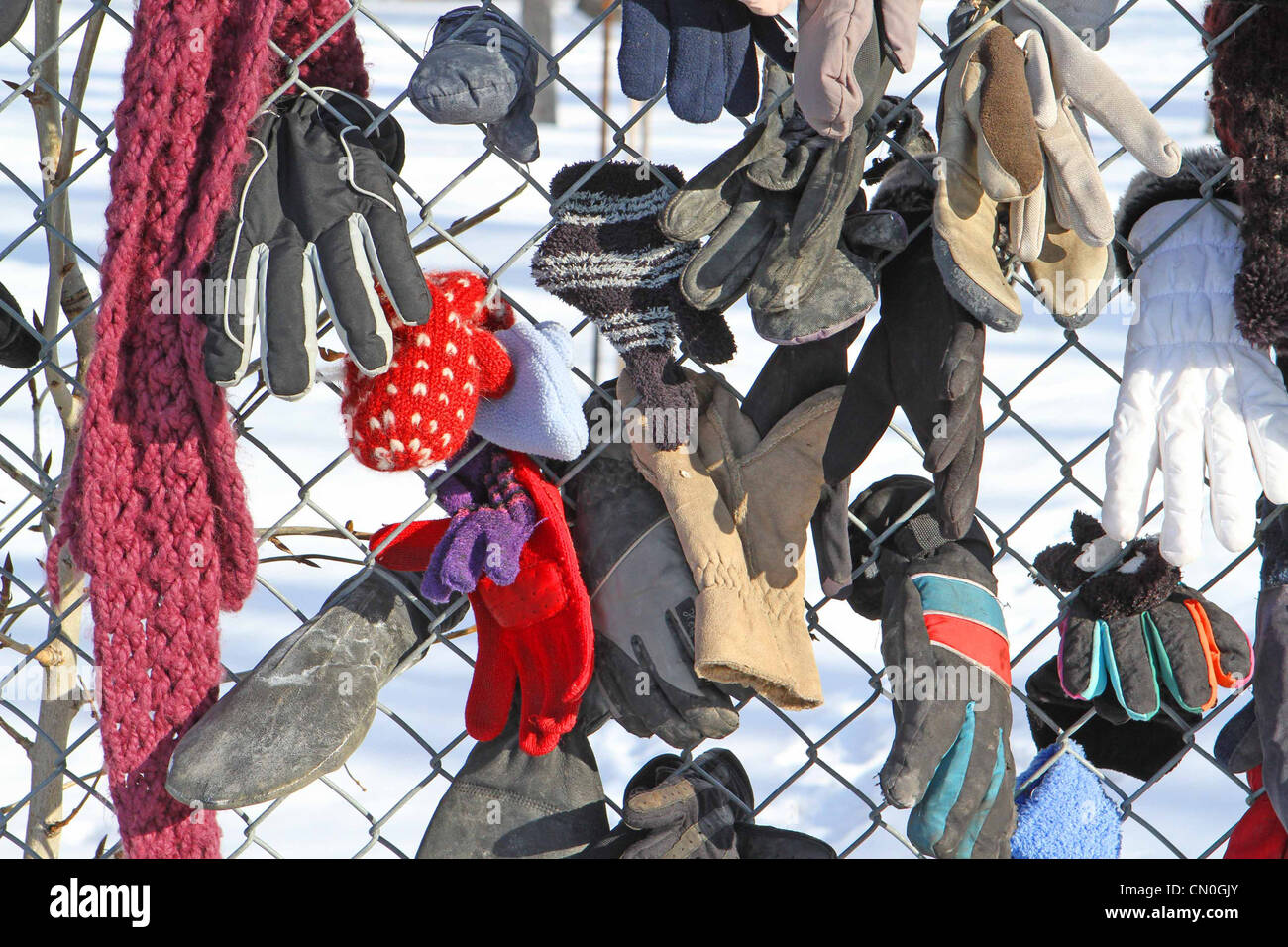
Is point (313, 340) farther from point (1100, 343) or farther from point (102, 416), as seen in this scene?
point (1100, 343)

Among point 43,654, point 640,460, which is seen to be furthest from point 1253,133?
point 43,654

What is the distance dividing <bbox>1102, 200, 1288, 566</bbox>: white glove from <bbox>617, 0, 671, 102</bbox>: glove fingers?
734 mm

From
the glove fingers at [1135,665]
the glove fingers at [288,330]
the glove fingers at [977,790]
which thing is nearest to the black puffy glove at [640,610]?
the glove fingers at [977,790]

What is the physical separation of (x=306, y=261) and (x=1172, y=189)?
1175 mm

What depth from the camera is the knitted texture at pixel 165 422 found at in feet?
5.15

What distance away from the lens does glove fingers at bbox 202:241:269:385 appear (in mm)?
1520

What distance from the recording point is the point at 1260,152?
158 centimetres

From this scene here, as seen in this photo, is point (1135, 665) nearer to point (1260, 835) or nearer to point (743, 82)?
point (1260, 835)

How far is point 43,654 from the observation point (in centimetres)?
230

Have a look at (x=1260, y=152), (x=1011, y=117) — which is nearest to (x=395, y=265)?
(x=1011, y=117)

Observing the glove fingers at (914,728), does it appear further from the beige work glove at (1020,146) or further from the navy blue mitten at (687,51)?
the navy blue mitten at (687,51)

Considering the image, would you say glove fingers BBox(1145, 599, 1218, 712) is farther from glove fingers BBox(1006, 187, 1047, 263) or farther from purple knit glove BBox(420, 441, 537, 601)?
purple knit glove BBox(420, 441, 537, 601)

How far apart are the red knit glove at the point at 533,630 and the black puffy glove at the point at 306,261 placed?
0.32 metres

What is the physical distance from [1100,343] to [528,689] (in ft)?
9.30
